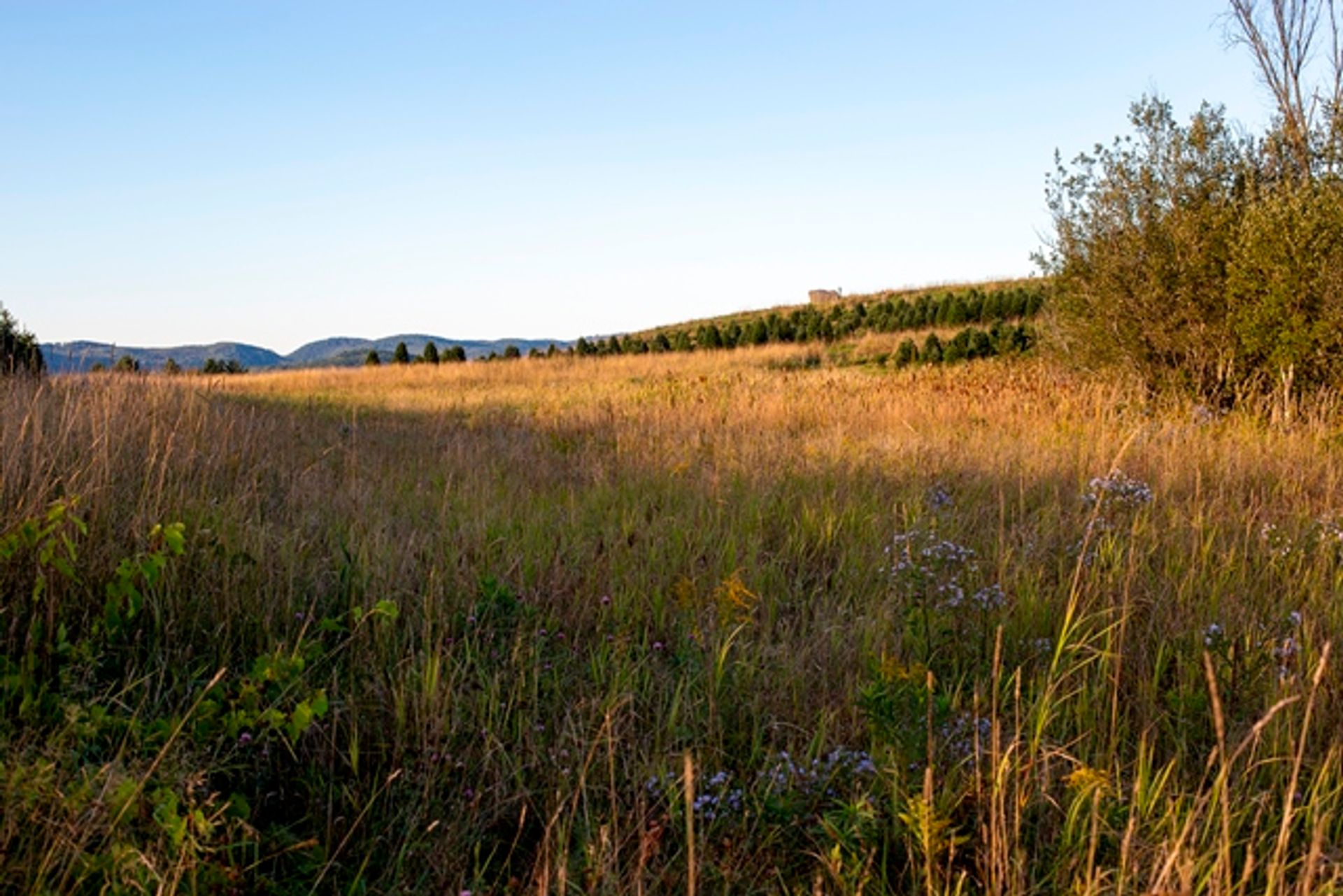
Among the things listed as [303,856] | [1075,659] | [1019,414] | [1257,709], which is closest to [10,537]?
[303,856]

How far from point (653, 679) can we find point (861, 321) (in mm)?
27486

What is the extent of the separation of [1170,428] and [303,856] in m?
6.99

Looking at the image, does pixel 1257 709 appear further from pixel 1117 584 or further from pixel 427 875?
pixel 427 875

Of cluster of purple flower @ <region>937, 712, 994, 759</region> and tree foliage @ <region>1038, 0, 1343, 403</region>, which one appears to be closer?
cluster of purple flower @ <region>937, 712, 994, 759</region>

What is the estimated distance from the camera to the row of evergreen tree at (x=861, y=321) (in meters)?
25.0

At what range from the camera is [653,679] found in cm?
282

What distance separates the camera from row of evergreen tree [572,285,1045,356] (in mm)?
25016

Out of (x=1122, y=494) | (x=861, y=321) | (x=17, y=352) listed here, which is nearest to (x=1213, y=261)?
(x=1122, y=494)

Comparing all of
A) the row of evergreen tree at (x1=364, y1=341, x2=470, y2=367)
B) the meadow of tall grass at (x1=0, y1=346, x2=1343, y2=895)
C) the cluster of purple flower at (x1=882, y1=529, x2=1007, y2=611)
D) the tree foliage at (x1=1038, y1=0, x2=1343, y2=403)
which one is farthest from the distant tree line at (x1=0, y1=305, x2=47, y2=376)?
the row of evergreen tree at (x1=364, y1=341, x2=470, y2=367)

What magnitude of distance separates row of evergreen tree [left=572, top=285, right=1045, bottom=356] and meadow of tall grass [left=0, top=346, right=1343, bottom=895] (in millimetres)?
20414

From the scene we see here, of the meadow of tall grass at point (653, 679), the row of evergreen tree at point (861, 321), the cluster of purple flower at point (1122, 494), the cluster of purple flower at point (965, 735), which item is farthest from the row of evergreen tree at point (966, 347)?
the cluster of purple flower at point (965, 735)

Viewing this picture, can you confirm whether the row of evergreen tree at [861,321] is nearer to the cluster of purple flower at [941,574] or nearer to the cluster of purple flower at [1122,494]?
the cluster of purple flower at [1122,494]

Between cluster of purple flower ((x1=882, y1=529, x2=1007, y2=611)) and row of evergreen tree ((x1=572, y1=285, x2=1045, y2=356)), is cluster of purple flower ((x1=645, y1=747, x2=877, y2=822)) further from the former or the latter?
row of evergreen tree ((x1=572, y1=285, x2=1045, y2=356))

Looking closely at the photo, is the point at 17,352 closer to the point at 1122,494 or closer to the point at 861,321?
the point at 1122,494
